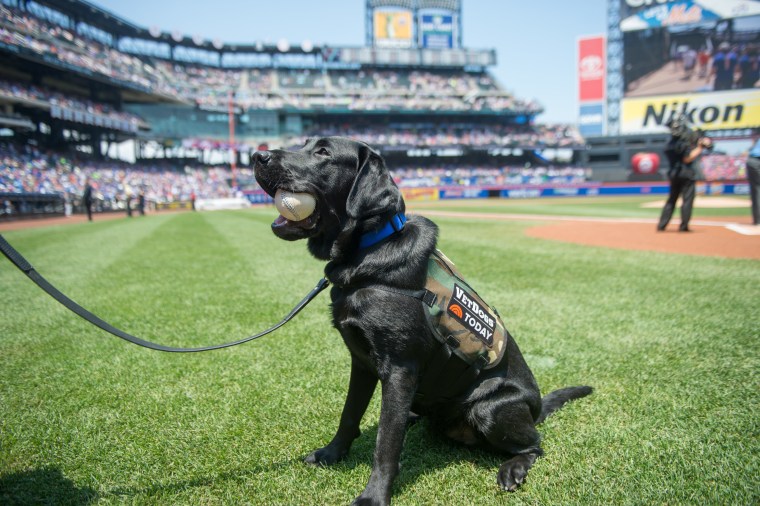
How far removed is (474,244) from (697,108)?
5323 cm

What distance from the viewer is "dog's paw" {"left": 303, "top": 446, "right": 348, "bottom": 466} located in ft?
8.14

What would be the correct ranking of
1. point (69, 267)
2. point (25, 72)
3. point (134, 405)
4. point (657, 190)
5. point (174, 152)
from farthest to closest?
1. point (174, 152)
2. point (657, 190)
3. point (25, 72)
4. point (69, 267)
5. point (134, 405)

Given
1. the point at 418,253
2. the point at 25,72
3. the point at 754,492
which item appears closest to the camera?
the point at 754,492

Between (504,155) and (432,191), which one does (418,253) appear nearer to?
(432,191)

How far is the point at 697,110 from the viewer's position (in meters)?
51.0

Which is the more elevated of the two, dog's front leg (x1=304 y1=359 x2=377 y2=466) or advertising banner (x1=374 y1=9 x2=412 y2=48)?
advertising banner (x1=374 y1=9 x2=412 y2=48)

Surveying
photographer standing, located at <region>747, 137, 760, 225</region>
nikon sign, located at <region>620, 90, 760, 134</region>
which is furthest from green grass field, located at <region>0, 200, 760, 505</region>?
nikon sign, located at <region>620, 90, 760, 134</region>

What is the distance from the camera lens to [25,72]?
123ft

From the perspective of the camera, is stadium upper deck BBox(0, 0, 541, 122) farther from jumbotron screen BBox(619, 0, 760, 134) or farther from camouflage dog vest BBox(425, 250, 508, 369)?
camouflage dog vest BBox(425, 250, 508, 369)

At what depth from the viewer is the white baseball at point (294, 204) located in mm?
2199

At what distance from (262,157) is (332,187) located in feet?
1.21

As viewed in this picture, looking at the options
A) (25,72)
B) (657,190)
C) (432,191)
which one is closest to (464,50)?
(432,191)

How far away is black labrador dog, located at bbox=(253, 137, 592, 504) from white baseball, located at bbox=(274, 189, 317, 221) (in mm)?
32

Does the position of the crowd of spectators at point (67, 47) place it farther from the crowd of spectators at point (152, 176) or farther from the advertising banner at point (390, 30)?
the advertising banner at point (390, 30)
